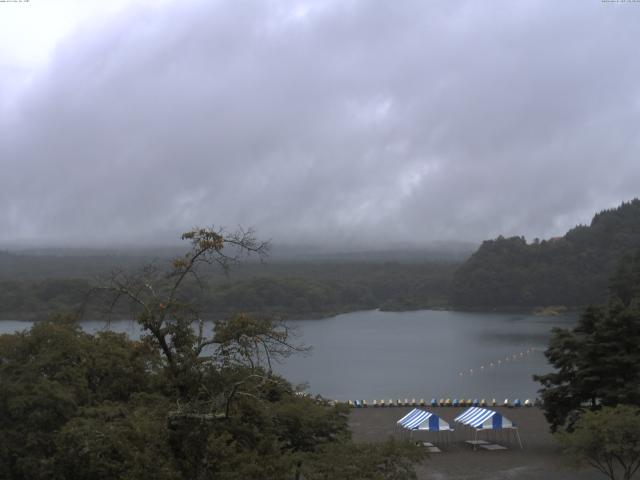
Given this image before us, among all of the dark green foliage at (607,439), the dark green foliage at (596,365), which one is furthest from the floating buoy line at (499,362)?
the dark green foliage at (607,439)

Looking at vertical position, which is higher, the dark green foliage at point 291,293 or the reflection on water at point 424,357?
the dark green foliage at point 291,293

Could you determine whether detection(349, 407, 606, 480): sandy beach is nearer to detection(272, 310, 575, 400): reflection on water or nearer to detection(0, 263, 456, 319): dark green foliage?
detection(272, 310, 575, 400): reflection on water

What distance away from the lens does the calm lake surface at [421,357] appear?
126 feet

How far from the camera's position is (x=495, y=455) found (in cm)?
1856

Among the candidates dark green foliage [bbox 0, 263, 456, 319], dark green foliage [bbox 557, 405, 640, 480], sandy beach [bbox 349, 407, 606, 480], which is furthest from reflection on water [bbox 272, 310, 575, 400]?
dark green foliage [bbox 557, 405, 640, 480]

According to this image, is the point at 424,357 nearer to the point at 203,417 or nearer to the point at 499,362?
the point at 499,362

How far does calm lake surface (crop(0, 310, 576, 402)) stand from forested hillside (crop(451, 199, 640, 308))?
8460 millimetres

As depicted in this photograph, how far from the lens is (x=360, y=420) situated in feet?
78.5

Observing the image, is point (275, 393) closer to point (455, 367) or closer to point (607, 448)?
point (607, 448)

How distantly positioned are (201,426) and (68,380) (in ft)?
20.5

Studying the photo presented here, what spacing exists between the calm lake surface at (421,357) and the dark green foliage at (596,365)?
1524 cm

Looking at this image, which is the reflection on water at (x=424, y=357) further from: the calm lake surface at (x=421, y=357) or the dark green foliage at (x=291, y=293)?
the dark green foliage at (x=291, y=293)

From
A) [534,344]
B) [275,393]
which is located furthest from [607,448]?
[534,344]

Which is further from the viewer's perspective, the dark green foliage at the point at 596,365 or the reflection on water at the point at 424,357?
the reflection on water at the point at 424,357
